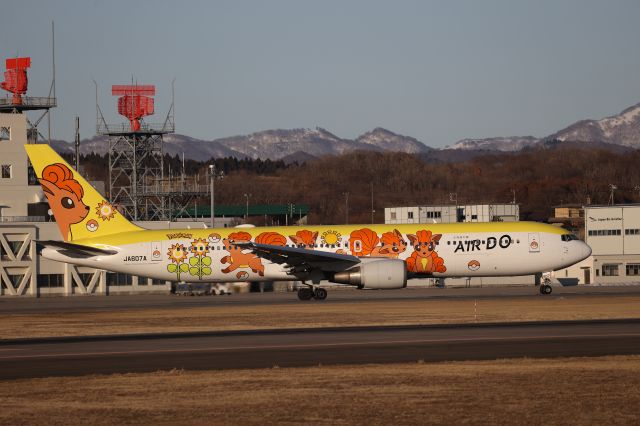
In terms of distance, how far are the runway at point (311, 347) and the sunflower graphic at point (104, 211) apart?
2416 centimetres

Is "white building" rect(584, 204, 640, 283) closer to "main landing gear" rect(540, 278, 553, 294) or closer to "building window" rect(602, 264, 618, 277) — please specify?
"building window" rect(602, 264, 618, 277)

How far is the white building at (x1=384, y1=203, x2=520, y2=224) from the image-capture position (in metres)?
125

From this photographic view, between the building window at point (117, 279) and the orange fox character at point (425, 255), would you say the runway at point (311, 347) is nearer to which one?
the orange fox character at point (425, 255)

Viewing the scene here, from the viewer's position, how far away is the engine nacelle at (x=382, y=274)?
5406 cm

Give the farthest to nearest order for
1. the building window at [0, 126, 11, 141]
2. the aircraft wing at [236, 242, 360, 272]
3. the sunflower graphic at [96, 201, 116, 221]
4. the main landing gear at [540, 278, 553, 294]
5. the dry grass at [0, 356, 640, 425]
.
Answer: the building window at [0, 126, 11, 141] → the sunflower graphic at [96, 201, 116, 221] → the main landing gear at [540, 278, 553, 294] → the aircraft wing at [236, 242, 360, 272] → the dry grass at [0, 356, 640, 425]

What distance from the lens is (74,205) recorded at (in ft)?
195

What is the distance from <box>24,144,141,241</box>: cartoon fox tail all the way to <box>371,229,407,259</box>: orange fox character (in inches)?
560

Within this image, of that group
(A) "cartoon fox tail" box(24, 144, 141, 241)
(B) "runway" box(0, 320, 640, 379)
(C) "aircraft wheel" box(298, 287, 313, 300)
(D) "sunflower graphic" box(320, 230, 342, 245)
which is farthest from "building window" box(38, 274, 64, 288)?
(B) "runway" box(0, 320, 640, 379)

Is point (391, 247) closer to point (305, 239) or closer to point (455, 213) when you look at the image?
point (305, 239)

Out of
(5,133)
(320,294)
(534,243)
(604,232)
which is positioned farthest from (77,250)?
(604,232)

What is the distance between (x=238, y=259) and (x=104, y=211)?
8386mm

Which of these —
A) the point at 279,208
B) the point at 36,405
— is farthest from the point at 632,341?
the point at 279,208

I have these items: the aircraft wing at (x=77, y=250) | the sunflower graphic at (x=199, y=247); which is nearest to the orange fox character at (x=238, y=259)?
the sunflower graphic at (x=199, y=247)

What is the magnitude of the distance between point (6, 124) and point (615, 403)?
81.4 metres
